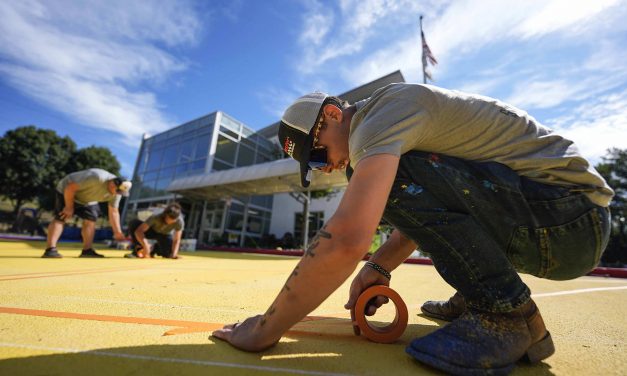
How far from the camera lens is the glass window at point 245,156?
19448 mm

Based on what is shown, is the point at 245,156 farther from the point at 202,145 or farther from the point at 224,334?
the point at 224,334

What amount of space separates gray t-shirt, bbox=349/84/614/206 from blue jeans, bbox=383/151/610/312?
42 millimetres

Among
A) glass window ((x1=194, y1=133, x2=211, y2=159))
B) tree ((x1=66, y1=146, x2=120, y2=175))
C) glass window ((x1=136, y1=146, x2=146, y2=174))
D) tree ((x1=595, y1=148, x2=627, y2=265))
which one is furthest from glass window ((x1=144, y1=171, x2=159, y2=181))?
tree ((x1=595, y1=148, x2=627, y2=265))

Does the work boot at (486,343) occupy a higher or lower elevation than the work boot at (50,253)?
higher

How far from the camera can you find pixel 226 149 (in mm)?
18953

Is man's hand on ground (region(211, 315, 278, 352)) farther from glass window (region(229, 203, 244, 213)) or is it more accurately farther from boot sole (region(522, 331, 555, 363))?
glass window (region(229, 203, 244, 213))

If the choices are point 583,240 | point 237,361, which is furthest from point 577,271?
point 237,361

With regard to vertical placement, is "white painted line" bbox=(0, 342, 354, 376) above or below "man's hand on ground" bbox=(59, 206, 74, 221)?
below

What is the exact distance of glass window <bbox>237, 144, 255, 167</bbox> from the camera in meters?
19.4

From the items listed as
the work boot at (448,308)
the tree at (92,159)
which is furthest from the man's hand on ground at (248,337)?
the tree at (92,159)

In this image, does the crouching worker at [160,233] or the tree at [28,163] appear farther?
the tree at [28,163]

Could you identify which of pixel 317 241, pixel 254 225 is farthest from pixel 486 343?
pixel 254 225

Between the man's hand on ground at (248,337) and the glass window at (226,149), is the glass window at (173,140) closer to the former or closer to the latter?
the glass window at (226,149)

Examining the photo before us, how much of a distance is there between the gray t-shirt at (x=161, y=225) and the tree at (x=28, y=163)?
23.1 m
